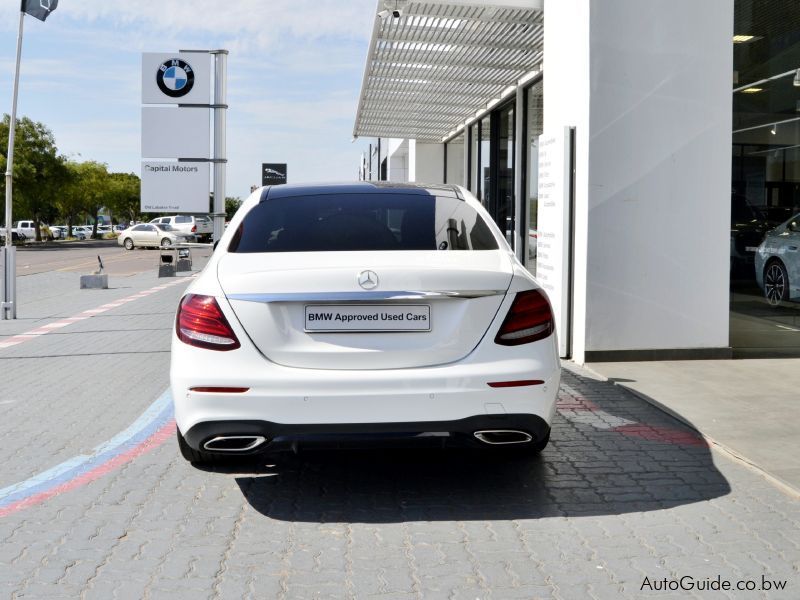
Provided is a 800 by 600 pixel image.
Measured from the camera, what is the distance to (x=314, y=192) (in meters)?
5.43

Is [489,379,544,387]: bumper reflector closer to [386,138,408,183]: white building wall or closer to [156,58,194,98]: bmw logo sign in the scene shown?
[156,58,194,98]: bmw logo sign

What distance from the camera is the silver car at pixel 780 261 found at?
9312 mm

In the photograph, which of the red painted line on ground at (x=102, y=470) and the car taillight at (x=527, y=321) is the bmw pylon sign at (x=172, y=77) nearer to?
the red painted line on ground at (x=102, y=470)

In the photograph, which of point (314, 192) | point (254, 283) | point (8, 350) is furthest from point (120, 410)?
point (8, 350)

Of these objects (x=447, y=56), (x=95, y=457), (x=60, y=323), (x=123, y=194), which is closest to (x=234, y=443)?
(x=95, y=457)

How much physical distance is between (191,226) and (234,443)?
57669 millimetres

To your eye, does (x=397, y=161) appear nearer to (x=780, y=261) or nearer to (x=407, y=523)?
(x=780, y=261)

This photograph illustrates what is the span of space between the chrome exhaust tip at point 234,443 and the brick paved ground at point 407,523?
1.13ft

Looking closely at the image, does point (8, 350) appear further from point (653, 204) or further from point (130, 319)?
point (653, 204)

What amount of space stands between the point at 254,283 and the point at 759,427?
3.64 metres

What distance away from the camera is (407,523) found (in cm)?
439

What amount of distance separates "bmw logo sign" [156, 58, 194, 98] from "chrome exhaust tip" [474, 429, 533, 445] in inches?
367

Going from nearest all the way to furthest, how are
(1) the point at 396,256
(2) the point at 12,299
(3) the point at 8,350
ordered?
(1) the point at 396,256
(3) the point at 8,350
(2) the point at 12,299

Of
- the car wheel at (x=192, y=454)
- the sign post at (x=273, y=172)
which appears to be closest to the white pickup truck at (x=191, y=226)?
the sign post at (x=273, y=172)
